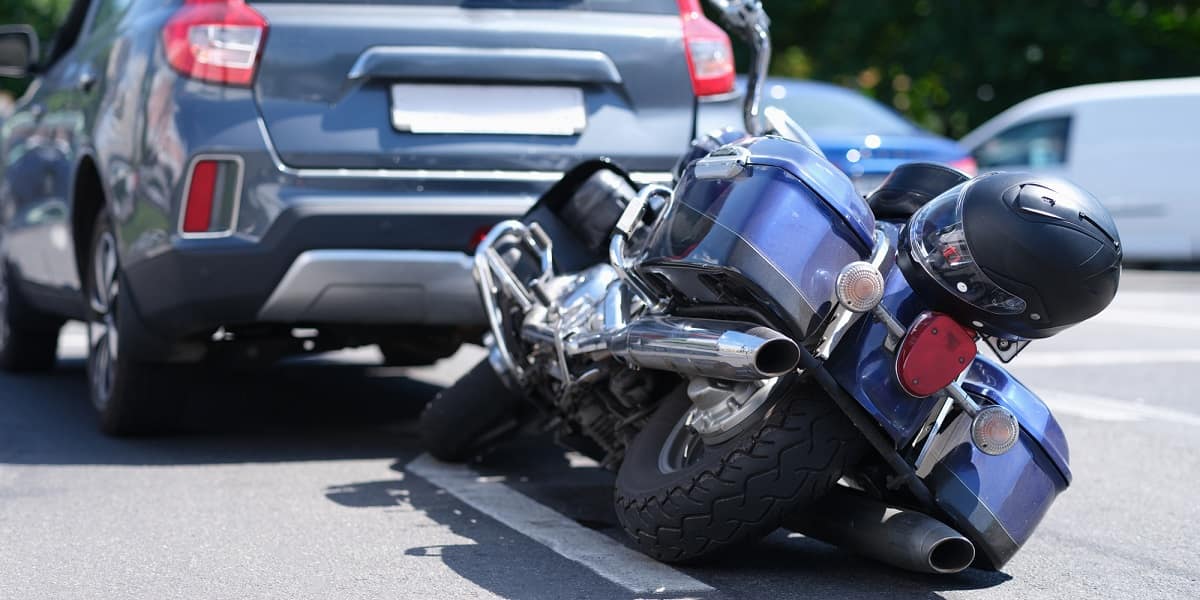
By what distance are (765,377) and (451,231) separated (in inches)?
82.5

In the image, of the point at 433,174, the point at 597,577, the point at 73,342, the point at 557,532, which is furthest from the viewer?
the point at 73,342

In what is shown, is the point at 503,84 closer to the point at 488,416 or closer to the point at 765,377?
the point at 488,416

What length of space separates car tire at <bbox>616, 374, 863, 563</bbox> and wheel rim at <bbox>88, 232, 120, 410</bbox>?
2.67m

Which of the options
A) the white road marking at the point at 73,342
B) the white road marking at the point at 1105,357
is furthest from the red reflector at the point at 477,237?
the white road marking at the point at 73,342

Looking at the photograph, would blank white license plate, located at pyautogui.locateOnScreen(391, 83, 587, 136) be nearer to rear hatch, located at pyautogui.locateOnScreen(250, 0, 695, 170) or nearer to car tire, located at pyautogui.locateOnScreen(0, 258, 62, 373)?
rear hatch, located at pyautogui.locateOnScreen(250, 0, 695, 170)

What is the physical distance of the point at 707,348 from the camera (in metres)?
3.79

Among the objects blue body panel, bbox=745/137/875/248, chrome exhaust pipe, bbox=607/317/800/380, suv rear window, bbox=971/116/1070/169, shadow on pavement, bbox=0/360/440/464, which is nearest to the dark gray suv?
shadow on pavement, bbox=0/360/440/464

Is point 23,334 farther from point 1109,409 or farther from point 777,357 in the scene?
point 777,357

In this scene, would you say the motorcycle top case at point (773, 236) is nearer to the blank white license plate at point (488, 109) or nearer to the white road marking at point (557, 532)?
the white road marking at point (557, 532)

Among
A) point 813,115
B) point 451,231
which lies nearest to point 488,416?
point 451,231

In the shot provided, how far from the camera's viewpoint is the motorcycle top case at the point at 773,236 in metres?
3.76

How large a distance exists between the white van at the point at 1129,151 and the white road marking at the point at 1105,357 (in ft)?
25.2

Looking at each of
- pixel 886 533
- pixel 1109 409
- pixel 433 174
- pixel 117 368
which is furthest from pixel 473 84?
pixel 1109 409

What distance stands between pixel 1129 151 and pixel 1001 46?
26.0 feet
